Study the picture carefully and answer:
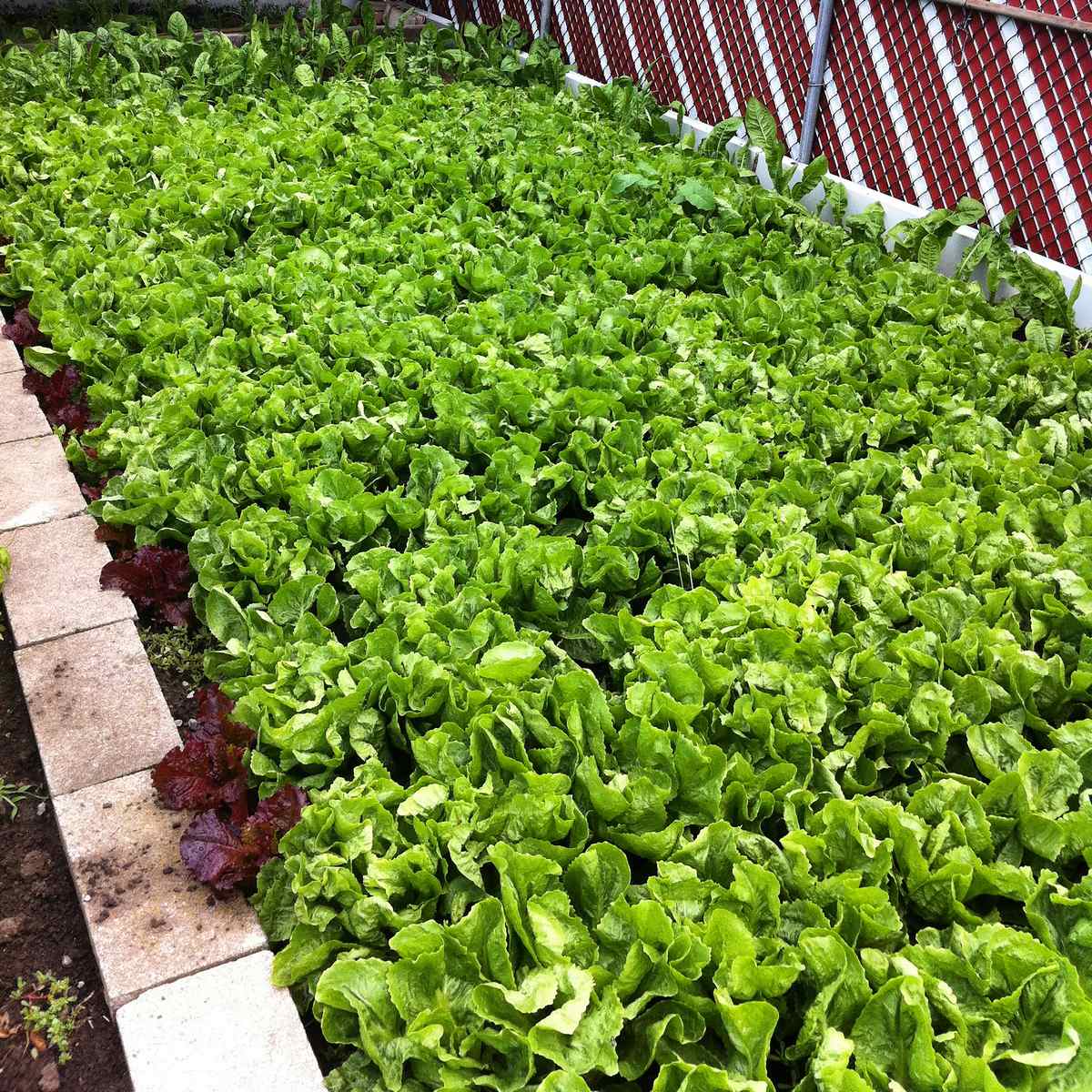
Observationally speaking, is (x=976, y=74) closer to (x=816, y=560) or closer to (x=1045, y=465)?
(x=1045, y=465)

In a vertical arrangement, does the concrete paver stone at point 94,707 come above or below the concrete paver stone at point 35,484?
below

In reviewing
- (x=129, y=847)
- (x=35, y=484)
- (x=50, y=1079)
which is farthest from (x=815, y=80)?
(x=50, y=1079)

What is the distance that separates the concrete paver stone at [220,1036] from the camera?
2.13m

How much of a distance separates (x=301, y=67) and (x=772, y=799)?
7793 mm

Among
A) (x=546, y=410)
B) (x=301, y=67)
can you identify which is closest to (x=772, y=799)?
(x=546, y=410)

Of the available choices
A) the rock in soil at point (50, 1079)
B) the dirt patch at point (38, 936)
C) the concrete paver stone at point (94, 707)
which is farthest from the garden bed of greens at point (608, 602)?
the rock in soil at point (50, 1079)

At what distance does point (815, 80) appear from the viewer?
6430mm

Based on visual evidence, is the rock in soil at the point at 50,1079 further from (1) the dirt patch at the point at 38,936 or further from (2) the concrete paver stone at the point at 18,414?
(2) the concrete paver stone at the point at 18,414

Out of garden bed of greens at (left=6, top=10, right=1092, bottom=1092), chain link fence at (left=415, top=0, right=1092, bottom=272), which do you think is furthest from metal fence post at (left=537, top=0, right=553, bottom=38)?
garden bed of greens at (left=6, top=10, right=1092, bottom=1092)

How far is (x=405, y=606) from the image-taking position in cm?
305

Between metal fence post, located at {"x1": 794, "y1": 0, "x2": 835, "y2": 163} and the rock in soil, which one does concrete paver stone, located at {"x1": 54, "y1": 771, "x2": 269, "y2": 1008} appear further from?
metal fence post, located at {"x1": 794, "y1": 0, "x2": 835, "y2": 163}

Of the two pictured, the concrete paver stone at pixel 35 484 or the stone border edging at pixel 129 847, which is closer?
the stone border edging at pixel 129 847

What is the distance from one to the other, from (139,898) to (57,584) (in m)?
1.41

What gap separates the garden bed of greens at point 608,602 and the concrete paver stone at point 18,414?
3.8 inches
